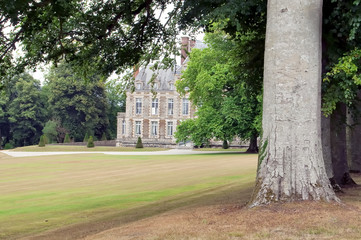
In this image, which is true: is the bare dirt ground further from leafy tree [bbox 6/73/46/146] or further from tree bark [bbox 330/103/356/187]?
leafy tree [bbox 6/73/46/146]

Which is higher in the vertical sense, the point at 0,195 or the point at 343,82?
the point at 343,82

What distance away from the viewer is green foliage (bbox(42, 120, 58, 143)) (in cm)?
6719

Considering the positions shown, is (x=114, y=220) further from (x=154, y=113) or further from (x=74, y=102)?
(x=74, y=102)

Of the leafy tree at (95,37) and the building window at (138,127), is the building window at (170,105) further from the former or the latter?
the leafy tree at (95,37)

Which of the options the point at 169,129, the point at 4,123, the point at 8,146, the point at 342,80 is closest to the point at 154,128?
the point at 169,129

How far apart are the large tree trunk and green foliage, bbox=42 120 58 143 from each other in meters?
62.1

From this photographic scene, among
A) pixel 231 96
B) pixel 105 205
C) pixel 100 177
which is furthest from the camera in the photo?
pixel 231 96

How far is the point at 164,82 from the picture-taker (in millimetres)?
68062

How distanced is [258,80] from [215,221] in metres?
7.08

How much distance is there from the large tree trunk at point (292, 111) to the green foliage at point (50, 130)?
62.1 metres

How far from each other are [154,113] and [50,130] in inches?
561

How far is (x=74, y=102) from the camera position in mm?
69750

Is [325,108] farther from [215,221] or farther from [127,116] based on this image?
[127,116]

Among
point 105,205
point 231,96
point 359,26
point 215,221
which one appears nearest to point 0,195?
point 105,205
